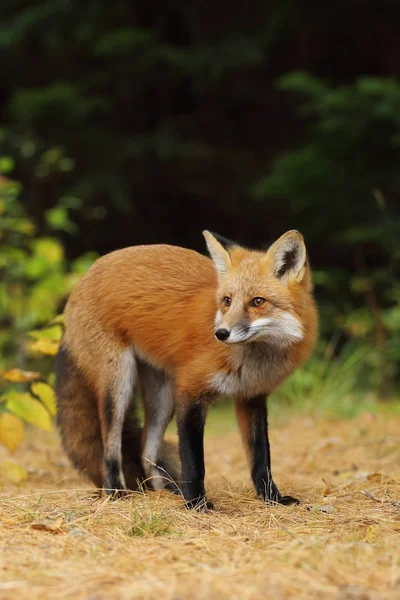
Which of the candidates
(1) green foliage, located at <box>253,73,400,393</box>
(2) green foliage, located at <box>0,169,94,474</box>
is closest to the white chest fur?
(2) green foliage, located at <box>0,169,94,474</box>

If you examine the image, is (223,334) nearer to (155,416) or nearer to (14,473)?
(155,416)

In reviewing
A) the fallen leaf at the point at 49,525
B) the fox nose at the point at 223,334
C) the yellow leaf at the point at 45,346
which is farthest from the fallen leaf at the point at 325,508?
the yellow leaf at the point at 45,346

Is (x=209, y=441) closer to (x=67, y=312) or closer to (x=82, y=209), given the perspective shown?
(x=67, y=312)

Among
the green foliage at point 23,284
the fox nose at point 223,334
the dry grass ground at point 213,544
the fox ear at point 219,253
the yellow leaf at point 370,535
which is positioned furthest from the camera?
the green foliage at point 23,284

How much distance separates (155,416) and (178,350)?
25.0 inches

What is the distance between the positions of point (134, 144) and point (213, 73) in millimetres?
1410

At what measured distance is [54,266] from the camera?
7.79 metres

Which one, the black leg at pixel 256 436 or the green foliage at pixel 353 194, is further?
the green foliage at pixel 353 194

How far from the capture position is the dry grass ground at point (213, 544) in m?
2.48

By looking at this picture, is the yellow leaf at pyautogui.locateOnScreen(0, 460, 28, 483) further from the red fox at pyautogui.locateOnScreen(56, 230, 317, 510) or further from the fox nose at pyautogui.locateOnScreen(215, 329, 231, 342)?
the fox nose at pyautogui.locateOnScreen(215, 329, 231, 342)

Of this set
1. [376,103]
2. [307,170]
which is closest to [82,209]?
[307,170]

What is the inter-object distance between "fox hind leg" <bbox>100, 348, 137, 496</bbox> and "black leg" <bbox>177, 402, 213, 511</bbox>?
1.35ft

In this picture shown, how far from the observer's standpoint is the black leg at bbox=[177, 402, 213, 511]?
4.01 meters

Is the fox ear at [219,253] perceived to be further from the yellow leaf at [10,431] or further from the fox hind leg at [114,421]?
the yellow leaf at [10,431]
